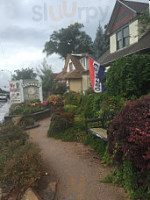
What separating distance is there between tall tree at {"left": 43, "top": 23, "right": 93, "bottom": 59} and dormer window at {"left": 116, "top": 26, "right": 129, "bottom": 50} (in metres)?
29.2

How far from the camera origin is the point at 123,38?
1138cm

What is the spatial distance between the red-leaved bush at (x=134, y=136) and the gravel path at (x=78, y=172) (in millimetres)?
638

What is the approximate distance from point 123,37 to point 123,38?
7 centimetres

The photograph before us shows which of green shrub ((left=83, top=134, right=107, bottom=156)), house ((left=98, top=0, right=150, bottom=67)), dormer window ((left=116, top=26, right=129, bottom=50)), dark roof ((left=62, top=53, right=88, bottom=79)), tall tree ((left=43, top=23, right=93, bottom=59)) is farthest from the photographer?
tall tree ((left=43, top=23, right=93, bottom=59))

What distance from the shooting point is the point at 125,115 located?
2.41 metres

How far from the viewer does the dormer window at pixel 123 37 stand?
11.1 metres

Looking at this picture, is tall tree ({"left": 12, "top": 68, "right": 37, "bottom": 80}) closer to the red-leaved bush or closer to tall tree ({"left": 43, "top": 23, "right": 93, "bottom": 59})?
tall tree ({"left": 43, "top": 23, "right": 93, "bottom": 59})

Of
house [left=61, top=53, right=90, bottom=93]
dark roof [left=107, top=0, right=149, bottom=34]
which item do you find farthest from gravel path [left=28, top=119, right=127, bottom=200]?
house [left=61, top=53, right=90, bottom=93]

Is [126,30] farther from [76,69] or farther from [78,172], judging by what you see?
[76,69]

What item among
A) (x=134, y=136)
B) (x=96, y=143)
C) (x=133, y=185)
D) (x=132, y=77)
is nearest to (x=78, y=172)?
(x=133, y=185)

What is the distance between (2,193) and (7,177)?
0.25 metres

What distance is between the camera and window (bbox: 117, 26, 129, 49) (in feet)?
36.3

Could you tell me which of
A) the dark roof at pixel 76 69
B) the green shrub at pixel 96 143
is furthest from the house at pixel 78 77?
→ the green shrub at pixel 96 143

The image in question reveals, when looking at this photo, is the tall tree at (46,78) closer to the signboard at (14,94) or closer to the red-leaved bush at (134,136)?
the signboard at (14,94)
